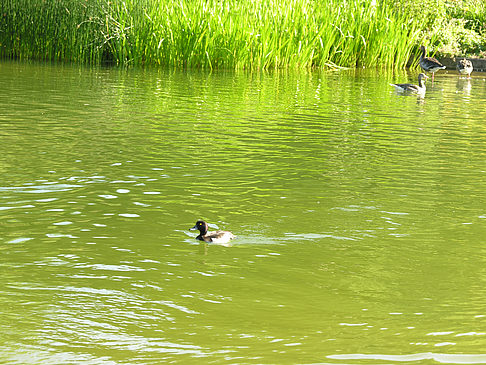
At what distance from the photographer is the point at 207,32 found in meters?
21.5

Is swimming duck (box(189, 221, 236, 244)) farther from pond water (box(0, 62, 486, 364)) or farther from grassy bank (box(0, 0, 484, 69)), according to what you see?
grassy bank (box(0, 0, 484, 69))

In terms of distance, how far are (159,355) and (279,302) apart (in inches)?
43.7

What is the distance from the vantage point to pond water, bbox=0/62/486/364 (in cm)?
458

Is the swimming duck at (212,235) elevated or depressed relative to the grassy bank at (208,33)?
depressed

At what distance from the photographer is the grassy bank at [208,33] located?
2169cm

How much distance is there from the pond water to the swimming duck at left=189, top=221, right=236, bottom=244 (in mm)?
81

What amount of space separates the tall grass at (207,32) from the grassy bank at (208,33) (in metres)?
0.03

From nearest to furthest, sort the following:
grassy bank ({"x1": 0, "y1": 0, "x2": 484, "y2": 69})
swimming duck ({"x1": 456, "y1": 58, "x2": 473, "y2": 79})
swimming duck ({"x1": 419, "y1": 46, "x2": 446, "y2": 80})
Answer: grassy bank ({"x1": 0, "y1": 0, "x2": 484, "y2": 69}) → swimming duck ({"x1": 419, "y1": 46, "x2": 446, "y2": 80}) → swimming duck ({"x1": 456, "y1": 58, "x2": 473, "y2": 79})

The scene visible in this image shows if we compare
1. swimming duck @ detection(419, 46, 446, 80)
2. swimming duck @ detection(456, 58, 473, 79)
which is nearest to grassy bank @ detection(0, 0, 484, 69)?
swimming duck @ detection(419, 46, 446, 80)

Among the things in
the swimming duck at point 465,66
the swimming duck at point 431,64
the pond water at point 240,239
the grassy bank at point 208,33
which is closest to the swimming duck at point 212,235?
the pond water at point 240,239

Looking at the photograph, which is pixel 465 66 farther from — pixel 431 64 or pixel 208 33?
pixel 208 33

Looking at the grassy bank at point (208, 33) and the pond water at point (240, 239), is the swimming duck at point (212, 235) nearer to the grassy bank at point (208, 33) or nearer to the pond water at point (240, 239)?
the pond water at point (240, 239)

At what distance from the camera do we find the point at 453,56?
26578mm

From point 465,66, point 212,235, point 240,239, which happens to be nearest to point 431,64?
point 465,66
